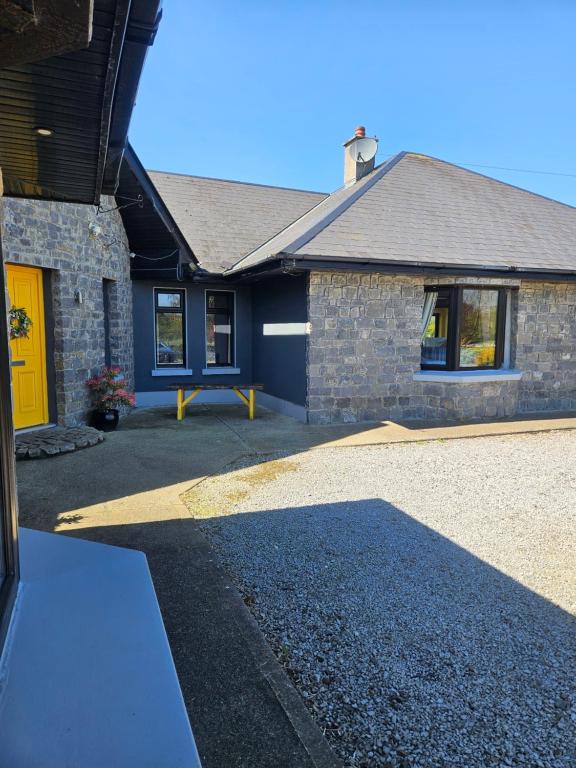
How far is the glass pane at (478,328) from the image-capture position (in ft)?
31.2

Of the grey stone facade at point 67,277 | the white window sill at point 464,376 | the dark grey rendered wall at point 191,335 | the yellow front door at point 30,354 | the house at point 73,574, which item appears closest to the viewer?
the house at point 73,574

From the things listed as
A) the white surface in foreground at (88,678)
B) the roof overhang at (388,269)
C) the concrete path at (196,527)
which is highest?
the roof overhang at (388,269)

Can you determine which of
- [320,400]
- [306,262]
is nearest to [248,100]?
[306,262]

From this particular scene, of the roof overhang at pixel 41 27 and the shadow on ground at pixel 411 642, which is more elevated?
the roof overhang at pixel 41 27

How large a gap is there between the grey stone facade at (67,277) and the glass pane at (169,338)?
7.79ft

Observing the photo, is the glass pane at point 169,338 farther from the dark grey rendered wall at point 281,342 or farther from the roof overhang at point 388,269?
the roof overhang at point 388,269

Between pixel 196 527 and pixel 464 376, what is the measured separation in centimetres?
675

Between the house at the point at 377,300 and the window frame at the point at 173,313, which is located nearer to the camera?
the house at the point at 377,300

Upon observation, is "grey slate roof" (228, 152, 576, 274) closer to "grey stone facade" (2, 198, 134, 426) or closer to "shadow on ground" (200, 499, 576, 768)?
"grey stone facade" (2, 198, 134, 426)

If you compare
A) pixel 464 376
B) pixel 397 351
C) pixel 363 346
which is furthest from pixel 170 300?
pixel 464 376

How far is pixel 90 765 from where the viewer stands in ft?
4.33

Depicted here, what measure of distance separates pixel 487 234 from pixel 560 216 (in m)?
3.50

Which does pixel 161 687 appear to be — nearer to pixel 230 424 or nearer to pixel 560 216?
pixel 230 424

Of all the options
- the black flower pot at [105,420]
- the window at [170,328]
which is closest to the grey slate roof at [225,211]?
the window at [170,328]
